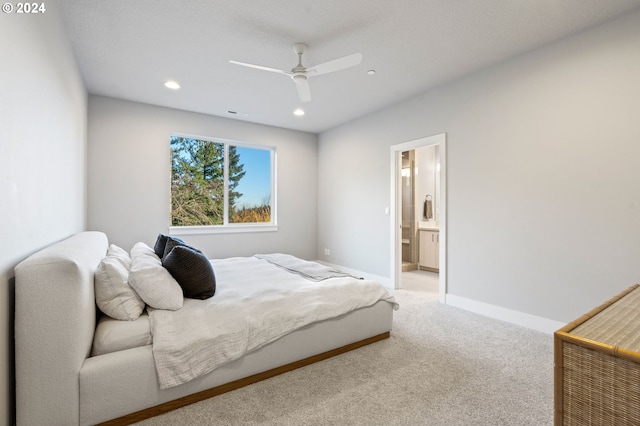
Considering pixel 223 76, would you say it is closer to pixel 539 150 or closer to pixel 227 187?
pixel 227 187

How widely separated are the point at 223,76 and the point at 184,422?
3346 millimetres

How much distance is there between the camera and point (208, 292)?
2.21 metres

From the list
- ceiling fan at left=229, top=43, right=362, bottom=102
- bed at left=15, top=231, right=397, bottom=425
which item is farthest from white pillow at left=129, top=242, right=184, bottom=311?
ceiling fan at left=229, top=43, right=362, bottom=102

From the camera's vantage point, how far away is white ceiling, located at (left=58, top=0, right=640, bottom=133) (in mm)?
2330

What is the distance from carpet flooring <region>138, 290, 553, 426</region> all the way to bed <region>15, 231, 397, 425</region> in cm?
13

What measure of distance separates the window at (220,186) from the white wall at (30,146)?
2.02 metres

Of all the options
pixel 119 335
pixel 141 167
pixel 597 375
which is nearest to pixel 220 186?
pixel 141 167

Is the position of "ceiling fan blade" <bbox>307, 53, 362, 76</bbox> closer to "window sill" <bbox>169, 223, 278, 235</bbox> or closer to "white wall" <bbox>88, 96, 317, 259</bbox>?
"white wall" <bbox>88, 96, 317, 259</bbox>

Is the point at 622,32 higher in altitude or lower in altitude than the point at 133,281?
higher

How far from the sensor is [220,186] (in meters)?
5.23

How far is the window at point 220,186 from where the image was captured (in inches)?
191

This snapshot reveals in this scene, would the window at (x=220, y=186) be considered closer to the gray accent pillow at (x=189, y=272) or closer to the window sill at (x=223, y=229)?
the window sill at (x=223, y=229)

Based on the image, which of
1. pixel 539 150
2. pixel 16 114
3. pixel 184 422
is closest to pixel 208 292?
pixel 184 422

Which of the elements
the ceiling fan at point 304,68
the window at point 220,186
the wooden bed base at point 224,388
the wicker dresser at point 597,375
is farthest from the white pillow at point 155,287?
the window at point 220,186
